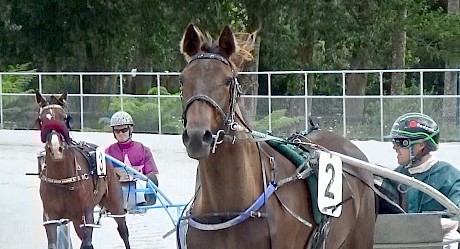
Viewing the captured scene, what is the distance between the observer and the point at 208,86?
4.89m

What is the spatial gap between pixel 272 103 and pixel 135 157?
1036 centimetres

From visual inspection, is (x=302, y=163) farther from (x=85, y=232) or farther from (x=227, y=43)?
(x=85, y=232)

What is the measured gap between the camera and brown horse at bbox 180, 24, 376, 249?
4.84m

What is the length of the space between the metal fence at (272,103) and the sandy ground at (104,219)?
1.28 ft

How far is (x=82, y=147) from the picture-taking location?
998 centimetres

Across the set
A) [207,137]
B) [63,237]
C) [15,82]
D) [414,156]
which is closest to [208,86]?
[207,137]

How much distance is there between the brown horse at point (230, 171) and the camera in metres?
4.84

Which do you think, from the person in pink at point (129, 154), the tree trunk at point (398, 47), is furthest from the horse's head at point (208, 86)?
the tree trunk at point (398, 47)

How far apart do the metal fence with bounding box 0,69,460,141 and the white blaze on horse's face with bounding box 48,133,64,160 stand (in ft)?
17.4

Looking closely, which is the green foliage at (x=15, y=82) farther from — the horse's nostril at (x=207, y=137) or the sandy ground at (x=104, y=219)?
the horse's nostril at (x=207, y=137)

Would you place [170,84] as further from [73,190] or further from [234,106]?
[234,106]

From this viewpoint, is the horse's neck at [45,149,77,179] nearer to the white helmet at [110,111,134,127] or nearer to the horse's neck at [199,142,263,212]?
the white helmet at [110,111,134,127]

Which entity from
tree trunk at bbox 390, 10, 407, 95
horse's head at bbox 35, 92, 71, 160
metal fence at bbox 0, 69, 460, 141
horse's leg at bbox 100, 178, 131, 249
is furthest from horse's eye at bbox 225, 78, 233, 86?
tree trunk at bbox 390, 10, 407, 95

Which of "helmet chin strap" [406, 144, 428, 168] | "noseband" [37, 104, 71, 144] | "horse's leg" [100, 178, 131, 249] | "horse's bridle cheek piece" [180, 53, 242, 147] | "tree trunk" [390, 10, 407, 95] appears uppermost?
"tree trunk" [390, 10, 407, 95]
